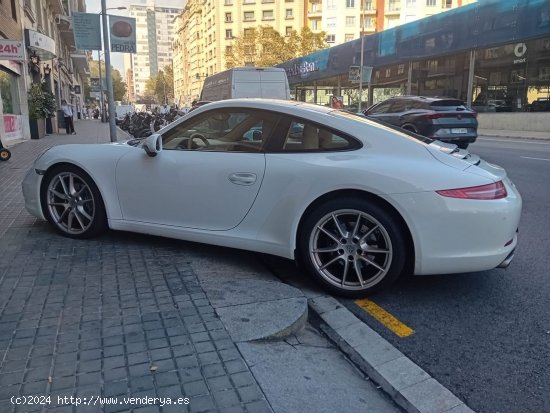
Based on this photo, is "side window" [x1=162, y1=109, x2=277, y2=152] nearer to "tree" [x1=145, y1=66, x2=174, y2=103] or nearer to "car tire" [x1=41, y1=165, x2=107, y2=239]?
"car tire" [x1=41, y1=165, x2=107, y2=239]

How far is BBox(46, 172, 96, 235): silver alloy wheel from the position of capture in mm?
4719

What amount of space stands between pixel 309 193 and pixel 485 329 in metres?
1.49

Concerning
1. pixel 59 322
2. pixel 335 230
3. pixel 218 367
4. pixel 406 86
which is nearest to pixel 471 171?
pixel 335 230

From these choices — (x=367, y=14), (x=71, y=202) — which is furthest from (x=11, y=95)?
(x=367, y=14)

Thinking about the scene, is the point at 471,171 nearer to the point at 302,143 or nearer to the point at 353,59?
the point at 302,143

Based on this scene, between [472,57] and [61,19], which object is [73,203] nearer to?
[472,57]

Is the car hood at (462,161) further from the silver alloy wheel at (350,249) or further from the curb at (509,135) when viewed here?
the curb at (509,135)

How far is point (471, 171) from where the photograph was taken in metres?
3.49

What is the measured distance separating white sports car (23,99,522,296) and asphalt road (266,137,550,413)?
12.8 inches

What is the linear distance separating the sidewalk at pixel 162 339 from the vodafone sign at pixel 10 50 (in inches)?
464

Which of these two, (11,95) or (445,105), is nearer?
(445,105)

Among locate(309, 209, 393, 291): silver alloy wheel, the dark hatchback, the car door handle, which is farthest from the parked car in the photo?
the car door handle

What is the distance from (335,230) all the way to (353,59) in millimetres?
36300

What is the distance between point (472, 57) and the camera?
26.6 metres
